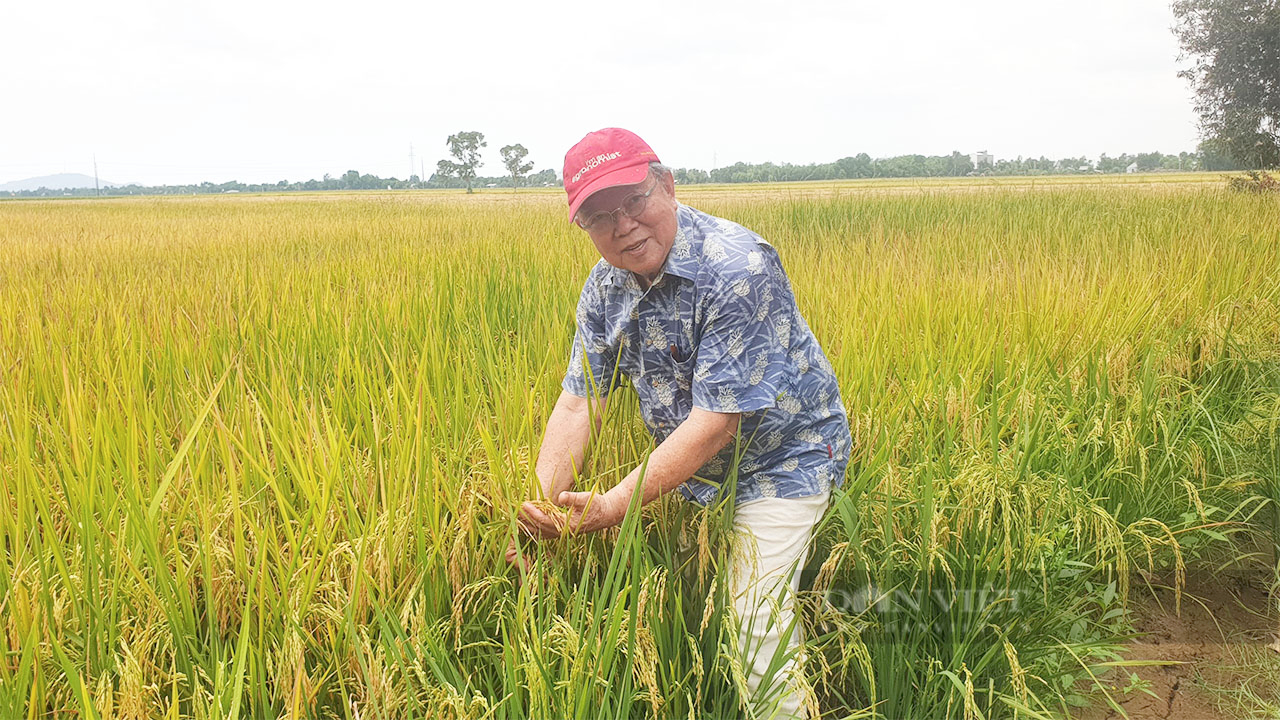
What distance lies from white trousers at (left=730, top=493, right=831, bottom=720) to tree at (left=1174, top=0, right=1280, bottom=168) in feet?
60.2

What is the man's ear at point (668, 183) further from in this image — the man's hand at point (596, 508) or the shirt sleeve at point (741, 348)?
the man's hand at point (596, 508)

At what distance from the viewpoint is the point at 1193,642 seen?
7.00 feet

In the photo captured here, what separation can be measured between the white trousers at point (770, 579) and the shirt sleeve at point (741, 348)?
25 cm

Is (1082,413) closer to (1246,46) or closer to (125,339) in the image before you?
(125,339)

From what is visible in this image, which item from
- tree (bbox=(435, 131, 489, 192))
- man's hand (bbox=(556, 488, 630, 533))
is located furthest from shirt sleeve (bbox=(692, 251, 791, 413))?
tree (bbox=(435, 131, 489, 192))

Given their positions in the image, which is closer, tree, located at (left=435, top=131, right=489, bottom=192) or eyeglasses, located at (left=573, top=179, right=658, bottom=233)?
eyeglasses, located at (left=573, top=179, right=658, bottom=233)

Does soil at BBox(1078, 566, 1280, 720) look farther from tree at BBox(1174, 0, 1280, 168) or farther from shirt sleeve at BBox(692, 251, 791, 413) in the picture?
tree at BBox(1174, 0, 1280, 168)

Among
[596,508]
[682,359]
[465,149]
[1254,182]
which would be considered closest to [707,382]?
[682,359]

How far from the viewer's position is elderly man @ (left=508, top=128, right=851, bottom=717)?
1445mm

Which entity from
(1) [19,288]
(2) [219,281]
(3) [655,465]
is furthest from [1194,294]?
(1) [19,288]

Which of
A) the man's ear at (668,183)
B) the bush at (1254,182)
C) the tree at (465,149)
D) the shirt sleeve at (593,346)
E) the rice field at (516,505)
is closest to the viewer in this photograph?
the rice field at (516,505)

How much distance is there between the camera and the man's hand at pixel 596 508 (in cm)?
140

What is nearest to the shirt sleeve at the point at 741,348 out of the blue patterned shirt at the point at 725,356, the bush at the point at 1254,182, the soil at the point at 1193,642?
the blue patterned shirt at the point at 725,356

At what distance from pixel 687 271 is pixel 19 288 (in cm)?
444
